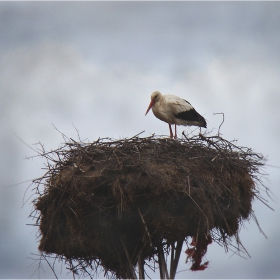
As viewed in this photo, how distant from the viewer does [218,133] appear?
9.86m

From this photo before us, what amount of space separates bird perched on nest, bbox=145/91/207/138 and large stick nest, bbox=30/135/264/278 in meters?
2.36

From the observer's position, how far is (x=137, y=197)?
28.3 ft

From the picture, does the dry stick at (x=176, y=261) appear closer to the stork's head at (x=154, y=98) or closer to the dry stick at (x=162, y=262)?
the dry stick at (x=162, y=262)

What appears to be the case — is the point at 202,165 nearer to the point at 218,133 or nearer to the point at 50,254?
the point at 218,133

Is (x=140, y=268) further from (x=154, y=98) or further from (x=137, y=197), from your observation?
(x=154, y=98)

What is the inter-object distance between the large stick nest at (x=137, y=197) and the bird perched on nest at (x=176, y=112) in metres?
2.36

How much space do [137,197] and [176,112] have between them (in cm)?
376

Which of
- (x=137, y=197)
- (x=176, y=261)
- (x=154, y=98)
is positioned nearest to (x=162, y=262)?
(x=176, y=261)

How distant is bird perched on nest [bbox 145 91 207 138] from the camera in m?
12.1

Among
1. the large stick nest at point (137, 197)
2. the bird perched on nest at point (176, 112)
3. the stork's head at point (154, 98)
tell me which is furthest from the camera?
the stork's head at point (154, 98)

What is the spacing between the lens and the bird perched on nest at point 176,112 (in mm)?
12094

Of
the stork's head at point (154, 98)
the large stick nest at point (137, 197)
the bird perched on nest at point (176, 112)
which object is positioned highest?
the stork's head at point (154, 98)

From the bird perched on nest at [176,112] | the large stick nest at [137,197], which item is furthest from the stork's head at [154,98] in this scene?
the large stick nest at [137,197]

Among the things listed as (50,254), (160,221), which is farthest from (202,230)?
(50,254)
